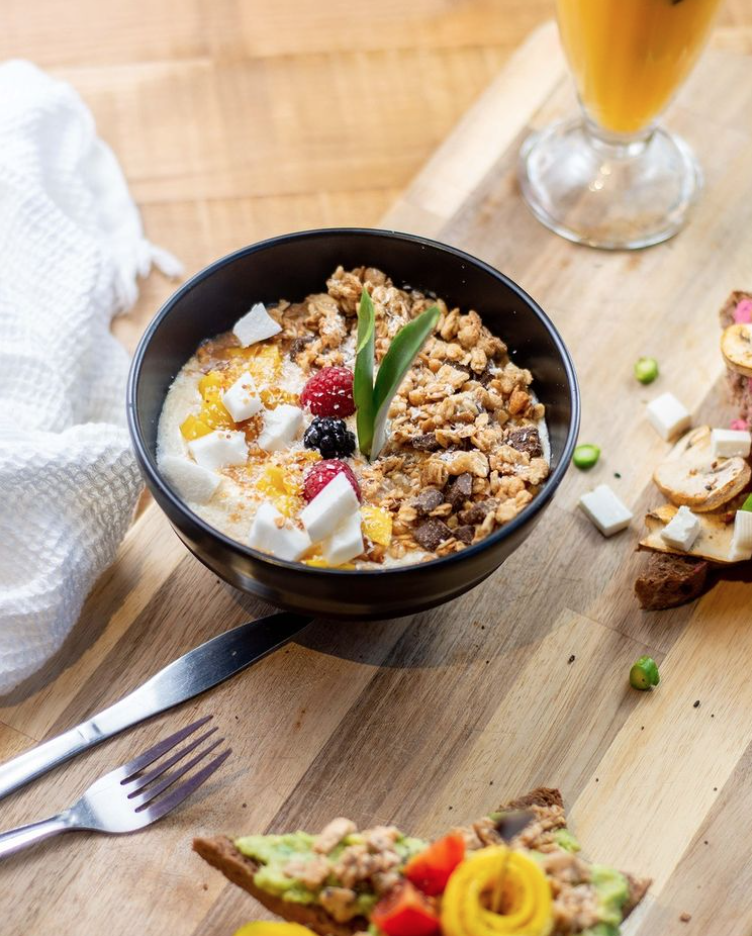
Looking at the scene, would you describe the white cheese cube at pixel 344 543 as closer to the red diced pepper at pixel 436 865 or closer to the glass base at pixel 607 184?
the red diced pepper at pixel 436 865

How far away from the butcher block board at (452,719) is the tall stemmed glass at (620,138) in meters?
0.54

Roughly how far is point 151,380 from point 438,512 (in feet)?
1.99

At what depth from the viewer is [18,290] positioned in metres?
2.65

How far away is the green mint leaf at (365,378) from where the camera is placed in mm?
2141

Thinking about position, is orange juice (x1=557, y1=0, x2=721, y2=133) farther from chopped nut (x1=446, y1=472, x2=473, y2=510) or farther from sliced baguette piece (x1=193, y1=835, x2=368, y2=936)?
sliced baguette piece (x1=193, y1=835, x2=368, y2=936)

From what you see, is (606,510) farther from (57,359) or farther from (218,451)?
(57,359)

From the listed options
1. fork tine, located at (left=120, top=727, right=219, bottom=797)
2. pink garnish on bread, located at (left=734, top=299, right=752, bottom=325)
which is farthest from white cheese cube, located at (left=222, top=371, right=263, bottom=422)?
pink garnish on bread, located at (left=734, top=299, right=752, bottom=325)

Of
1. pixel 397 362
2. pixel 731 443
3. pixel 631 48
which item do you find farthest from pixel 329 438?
pixel 631 48

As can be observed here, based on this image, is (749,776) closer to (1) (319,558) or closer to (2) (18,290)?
(1) (319,558)

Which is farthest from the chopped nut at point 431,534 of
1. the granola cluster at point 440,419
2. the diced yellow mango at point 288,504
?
the diced yellow mango at point 288,504

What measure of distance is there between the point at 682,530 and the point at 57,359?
1.35m

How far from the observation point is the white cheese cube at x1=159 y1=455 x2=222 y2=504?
213cm

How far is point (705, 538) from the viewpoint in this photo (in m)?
2.35

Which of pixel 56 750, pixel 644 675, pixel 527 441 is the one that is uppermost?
pixel 527 441
